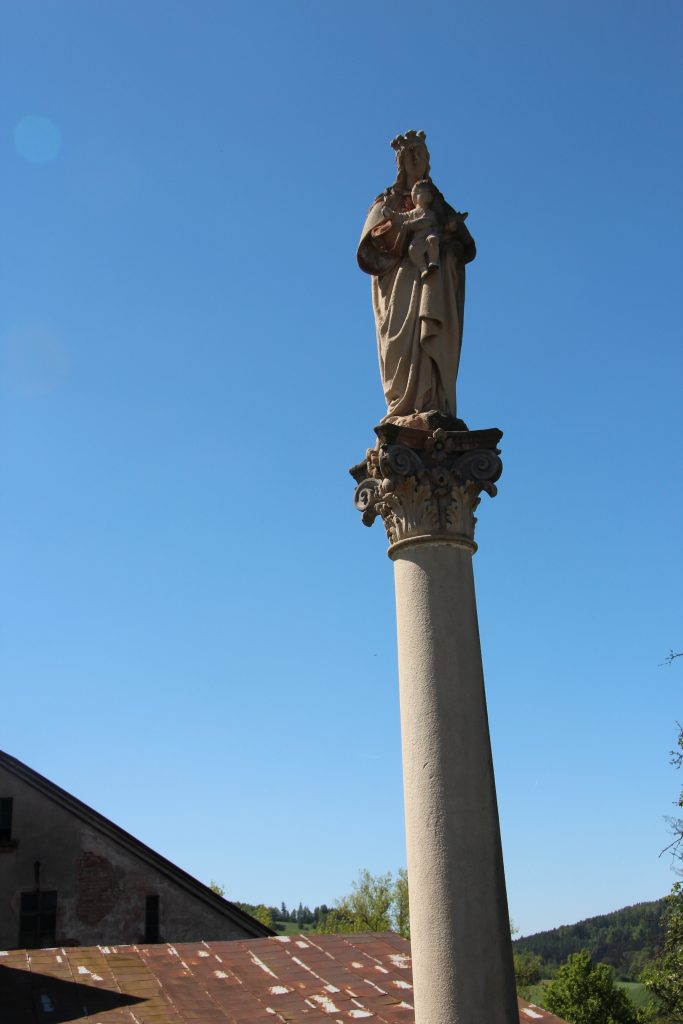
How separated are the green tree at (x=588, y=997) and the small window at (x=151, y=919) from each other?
94.5ft

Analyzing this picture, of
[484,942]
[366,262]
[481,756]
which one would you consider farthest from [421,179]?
[484,942]

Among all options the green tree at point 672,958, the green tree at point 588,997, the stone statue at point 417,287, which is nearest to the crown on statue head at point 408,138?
the stone statue at point 417,287

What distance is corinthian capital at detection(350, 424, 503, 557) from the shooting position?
7516mm

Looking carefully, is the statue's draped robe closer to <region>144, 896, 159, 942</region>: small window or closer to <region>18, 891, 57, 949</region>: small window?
<region>144, 896, 159, 942</region>: small window

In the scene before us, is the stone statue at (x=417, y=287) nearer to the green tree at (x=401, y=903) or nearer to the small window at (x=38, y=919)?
the small window at (x=38, y=919)

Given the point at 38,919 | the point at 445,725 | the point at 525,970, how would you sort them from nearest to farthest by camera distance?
the point at 445,725
the point at 38,919
the point at 525,970

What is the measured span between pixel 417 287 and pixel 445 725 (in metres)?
3.71

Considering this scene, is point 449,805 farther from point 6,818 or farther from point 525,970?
point 525,970

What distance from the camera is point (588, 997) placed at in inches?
1730

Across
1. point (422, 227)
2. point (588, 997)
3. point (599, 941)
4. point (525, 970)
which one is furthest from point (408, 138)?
point (599, 941)

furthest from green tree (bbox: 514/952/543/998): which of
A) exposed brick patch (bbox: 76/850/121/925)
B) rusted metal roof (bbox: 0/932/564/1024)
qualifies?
rusted metal roof (bbox: 0/932/564/1024)

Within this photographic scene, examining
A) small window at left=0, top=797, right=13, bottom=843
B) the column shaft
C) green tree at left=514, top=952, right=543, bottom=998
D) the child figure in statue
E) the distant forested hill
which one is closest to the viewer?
the column shaft

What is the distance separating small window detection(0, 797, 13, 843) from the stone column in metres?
17.8

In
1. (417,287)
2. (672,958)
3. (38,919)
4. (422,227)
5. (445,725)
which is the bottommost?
(672,958)
